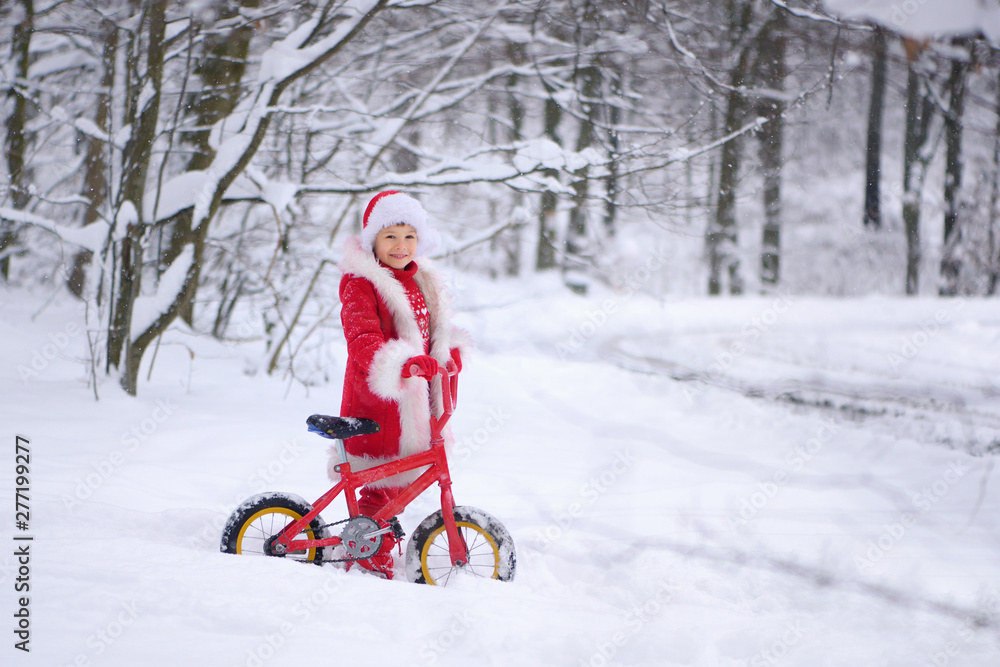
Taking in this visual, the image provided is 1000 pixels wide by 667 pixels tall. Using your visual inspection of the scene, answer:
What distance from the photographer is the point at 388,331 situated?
2898 mm

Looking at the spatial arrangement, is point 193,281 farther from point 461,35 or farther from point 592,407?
point 592,407

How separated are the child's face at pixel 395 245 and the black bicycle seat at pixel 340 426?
0.66 metres

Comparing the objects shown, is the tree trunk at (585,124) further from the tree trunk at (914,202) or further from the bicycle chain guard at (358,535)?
the tree trunk at (914,202)

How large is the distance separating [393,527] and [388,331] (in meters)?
0.78

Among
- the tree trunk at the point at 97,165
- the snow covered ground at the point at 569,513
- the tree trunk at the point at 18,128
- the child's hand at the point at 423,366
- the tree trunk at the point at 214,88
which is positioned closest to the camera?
the snow covered ground at the point at 569,513

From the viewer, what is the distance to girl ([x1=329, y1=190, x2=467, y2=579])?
2.81 metres

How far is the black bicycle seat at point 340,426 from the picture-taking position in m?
2.62

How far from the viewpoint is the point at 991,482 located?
4.46 m

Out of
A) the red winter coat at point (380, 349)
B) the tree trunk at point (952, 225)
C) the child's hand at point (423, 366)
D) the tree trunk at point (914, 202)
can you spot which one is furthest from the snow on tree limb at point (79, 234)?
the tree trunk at point (914, 202)

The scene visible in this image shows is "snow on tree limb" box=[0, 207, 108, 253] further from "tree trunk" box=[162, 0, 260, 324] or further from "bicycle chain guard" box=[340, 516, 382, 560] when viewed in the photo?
"bicycle chain guard" box=[340, 516, 382, 560]

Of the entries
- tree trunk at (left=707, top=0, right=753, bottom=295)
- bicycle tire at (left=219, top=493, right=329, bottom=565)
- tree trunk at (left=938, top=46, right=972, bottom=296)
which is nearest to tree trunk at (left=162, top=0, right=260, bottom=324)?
bicycle tire at (left=219, top=493, right=329, bottom=565)

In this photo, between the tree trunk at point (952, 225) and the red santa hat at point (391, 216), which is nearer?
the red santa hat at point (391, 216)

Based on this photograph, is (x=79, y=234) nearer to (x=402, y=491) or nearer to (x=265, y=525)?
(x=265, y=525)

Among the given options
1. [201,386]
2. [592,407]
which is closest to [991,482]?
[592,407]
